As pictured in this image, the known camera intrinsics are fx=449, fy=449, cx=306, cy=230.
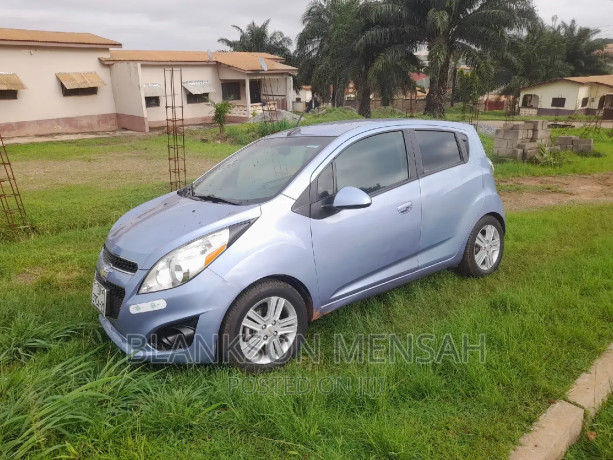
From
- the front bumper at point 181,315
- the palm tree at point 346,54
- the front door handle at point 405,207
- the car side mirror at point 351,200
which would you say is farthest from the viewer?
the palm tree at point 346,54

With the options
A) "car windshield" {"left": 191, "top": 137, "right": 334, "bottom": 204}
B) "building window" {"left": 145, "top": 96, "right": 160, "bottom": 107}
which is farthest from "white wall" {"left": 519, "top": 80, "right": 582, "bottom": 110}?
"car windshield" {"left": 191, "top": 137, "right": 334, "bottom": 204}

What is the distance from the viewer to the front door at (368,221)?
3.09 metres

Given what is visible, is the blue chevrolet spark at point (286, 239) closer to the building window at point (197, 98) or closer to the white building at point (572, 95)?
the building window at point (197, 98)

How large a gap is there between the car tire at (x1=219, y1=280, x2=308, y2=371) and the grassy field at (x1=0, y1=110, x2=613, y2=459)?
0.35 ft

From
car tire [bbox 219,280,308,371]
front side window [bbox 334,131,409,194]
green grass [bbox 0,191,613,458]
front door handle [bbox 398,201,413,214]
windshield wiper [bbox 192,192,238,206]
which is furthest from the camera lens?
front door handle [bbox 398,201,413,214]

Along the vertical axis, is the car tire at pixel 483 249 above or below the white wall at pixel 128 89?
below

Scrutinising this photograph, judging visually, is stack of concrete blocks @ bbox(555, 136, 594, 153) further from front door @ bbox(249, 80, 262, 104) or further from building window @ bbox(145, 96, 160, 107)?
front door @ bbox(249, 80, 262, 104)

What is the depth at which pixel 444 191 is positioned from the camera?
3799mm

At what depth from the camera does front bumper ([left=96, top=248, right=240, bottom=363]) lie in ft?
8.51

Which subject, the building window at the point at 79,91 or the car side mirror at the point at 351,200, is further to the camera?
the building window at the point at 79,91

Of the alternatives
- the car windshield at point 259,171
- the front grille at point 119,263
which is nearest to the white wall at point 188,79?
the car windshield at point 259,171

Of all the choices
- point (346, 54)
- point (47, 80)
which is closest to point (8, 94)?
point (47, 80)

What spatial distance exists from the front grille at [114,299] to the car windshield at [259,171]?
93cm

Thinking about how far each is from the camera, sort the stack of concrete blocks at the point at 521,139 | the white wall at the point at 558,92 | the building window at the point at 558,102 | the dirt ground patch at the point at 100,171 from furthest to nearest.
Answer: the building window at the point at 558,102
the white wall at the point at 558,92
the stack of concrete blocks at the point at 521,139
the dirt ground patch at the point at 100,171
